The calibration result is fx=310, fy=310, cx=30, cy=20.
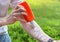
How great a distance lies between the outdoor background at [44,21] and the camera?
6.98 metres

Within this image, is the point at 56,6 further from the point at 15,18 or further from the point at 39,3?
the point at 15,18

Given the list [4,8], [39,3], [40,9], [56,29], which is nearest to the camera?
[4,8]

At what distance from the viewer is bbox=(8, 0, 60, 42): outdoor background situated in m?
6.98

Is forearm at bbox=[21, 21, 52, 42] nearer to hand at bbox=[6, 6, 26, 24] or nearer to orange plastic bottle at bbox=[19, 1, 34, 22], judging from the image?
orange plastic bottle at bbox=[19, 1, 34, 22]

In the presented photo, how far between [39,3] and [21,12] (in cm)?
883

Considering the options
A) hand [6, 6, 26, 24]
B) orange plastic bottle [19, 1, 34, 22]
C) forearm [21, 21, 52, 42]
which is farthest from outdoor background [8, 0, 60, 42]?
hand [6, 6, 26, 24]

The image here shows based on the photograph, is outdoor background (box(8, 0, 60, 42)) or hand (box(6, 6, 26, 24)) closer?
hand (box(6, 6, 26, 24))

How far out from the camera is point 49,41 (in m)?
2.60

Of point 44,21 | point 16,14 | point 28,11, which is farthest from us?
point 44,21

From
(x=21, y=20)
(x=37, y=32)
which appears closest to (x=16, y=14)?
(x=21, y=20)

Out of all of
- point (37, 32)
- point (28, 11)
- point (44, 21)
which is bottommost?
point (37, 32)

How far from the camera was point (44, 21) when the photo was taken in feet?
28.9

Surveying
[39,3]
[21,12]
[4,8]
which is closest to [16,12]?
[21,12]

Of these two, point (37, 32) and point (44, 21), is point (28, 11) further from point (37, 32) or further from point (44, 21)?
point (44, 21)
